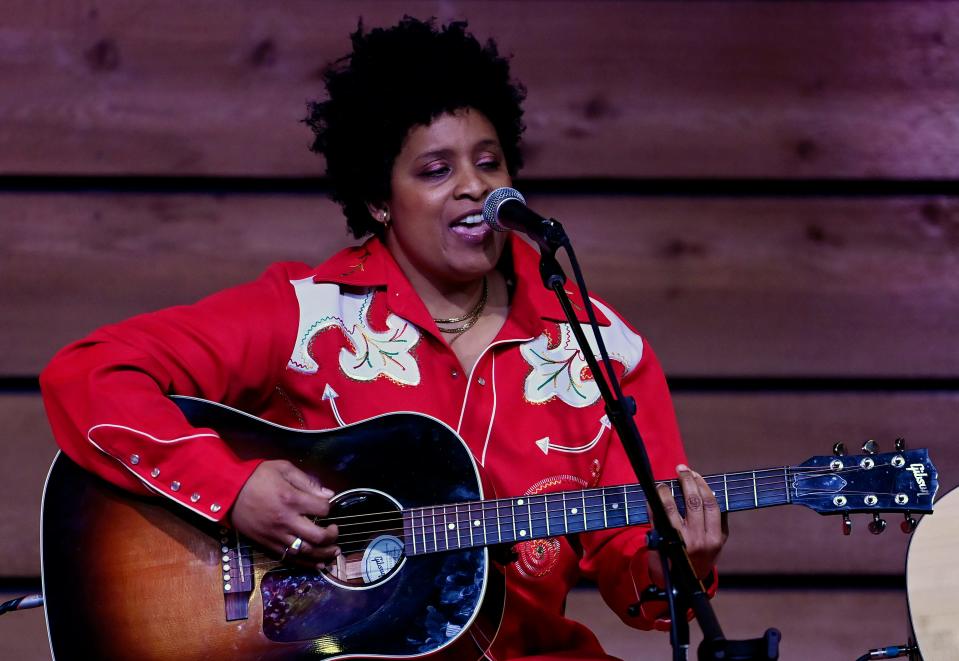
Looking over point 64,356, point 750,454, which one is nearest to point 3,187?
point 64,356

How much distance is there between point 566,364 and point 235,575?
846 millimetres

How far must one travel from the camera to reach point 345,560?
2.09m

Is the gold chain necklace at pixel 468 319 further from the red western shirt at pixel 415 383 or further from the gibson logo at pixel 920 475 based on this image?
Answer: the gibson logo at pixel 920 475

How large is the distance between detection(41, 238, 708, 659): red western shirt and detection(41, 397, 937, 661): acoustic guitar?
177 millimetres

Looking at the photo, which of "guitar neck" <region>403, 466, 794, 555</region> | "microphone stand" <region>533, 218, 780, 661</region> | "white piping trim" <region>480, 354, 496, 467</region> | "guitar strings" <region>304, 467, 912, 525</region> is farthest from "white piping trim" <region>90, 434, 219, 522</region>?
"microphone stand" <region>533, 218, 780, 661</region>

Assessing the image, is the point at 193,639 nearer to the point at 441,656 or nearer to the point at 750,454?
the point at 441,656

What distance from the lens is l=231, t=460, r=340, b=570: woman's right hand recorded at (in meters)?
2.04

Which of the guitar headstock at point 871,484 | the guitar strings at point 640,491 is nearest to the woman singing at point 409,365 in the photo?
the guitar strings at point 640,491

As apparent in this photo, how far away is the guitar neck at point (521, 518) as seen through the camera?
2049 mm

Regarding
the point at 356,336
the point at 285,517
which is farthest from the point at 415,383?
the point at 285,517

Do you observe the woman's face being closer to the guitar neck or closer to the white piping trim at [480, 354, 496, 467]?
the white piping trim at [480, 354, 496, 467]

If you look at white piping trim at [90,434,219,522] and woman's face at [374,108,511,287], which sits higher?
woman's face at [374,108,511,287]

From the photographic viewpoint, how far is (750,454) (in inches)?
124

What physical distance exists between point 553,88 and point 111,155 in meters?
1.25
